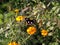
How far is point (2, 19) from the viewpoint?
390 centimetres

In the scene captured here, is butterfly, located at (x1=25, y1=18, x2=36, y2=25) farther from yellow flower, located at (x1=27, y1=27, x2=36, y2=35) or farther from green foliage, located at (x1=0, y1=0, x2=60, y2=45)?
yellow flower, located at (x1=27, y1=27, x2=36, y2=35)

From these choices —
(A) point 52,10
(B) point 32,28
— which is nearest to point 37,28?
(B) point 32,28

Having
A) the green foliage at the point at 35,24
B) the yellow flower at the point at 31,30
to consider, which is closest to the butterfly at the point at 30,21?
the green foliage at the point at 35,24

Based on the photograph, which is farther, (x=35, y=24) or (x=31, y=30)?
(x=35, y=24)

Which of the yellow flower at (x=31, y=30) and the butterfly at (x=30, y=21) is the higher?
the butterfly at (x=30, y=21)

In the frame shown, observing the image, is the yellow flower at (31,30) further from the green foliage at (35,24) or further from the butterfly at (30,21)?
the butterfly at (30,21)

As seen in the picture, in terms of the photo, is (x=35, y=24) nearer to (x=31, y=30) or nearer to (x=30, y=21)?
(x=30, y=21)

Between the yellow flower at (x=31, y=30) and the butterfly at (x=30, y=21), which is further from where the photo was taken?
the butterfly at (x=30, y=21)

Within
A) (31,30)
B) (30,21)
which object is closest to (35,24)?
(30,21)

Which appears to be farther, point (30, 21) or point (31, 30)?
point (30, 21)

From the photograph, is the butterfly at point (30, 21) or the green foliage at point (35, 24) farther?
the butterfly at point (30, 21)

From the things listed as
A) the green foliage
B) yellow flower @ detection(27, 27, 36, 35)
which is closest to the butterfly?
the green foliage

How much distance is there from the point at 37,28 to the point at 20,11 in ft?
2.07

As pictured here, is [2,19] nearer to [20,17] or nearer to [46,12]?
[20,17]
